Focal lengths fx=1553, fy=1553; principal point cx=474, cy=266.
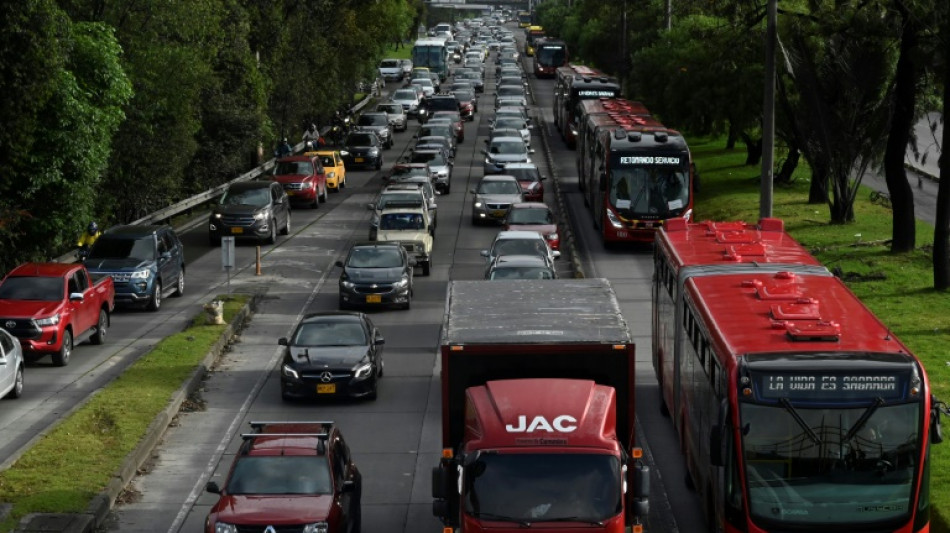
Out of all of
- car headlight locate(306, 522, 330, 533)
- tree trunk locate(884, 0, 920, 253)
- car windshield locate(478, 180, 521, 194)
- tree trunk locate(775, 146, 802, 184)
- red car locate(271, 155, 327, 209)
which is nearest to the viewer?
car headlight locate(306, 522, 330, 533)

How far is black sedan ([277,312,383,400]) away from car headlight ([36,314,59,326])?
4950mm

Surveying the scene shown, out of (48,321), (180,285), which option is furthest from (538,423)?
(180,285)

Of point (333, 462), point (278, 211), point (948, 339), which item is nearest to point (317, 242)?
point (278, 211)

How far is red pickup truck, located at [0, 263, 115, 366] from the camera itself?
3014 cm

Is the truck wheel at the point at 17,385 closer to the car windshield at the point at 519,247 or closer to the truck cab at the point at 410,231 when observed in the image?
the car windshield at the point at 519,247

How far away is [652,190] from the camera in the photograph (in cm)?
4484

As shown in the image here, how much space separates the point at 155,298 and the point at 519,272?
9030mm

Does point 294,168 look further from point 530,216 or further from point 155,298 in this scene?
point 155,298

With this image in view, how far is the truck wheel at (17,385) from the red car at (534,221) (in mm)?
18795

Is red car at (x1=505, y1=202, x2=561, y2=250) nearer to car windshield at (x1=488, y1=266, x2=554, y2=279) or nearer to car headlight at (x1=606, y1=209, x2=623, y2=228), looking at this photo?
car headlight at (x1=606, y1=209, x2=623, y2=228)

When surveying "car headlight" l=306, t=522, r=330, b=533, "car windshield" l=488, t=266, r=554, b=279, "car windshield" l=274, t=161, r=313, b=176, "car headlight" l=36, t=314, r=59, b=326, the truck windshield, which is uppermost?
the truck windshield

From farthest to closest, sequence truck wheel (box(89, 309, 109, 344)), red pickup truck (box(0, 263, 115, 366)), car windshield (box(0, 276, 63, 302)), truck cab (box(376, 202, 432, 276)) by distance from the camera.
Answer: truck cab (box(376, 202, 432, 276)), truck wheel (box(89, 309, 109, 344)), car windshield (box(0, 276, 63, 302)), red pickup truck (box(0, 263, 115, 366))

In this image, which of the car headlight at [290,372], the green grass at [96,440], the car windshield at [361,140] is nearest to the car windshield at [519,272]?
the green grass at [96,440]

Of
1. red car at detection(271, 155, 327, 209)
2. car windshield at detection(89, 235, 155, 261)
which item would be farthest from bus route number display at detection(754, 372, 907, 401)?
red car at detection(271, 155, 327, 209)
